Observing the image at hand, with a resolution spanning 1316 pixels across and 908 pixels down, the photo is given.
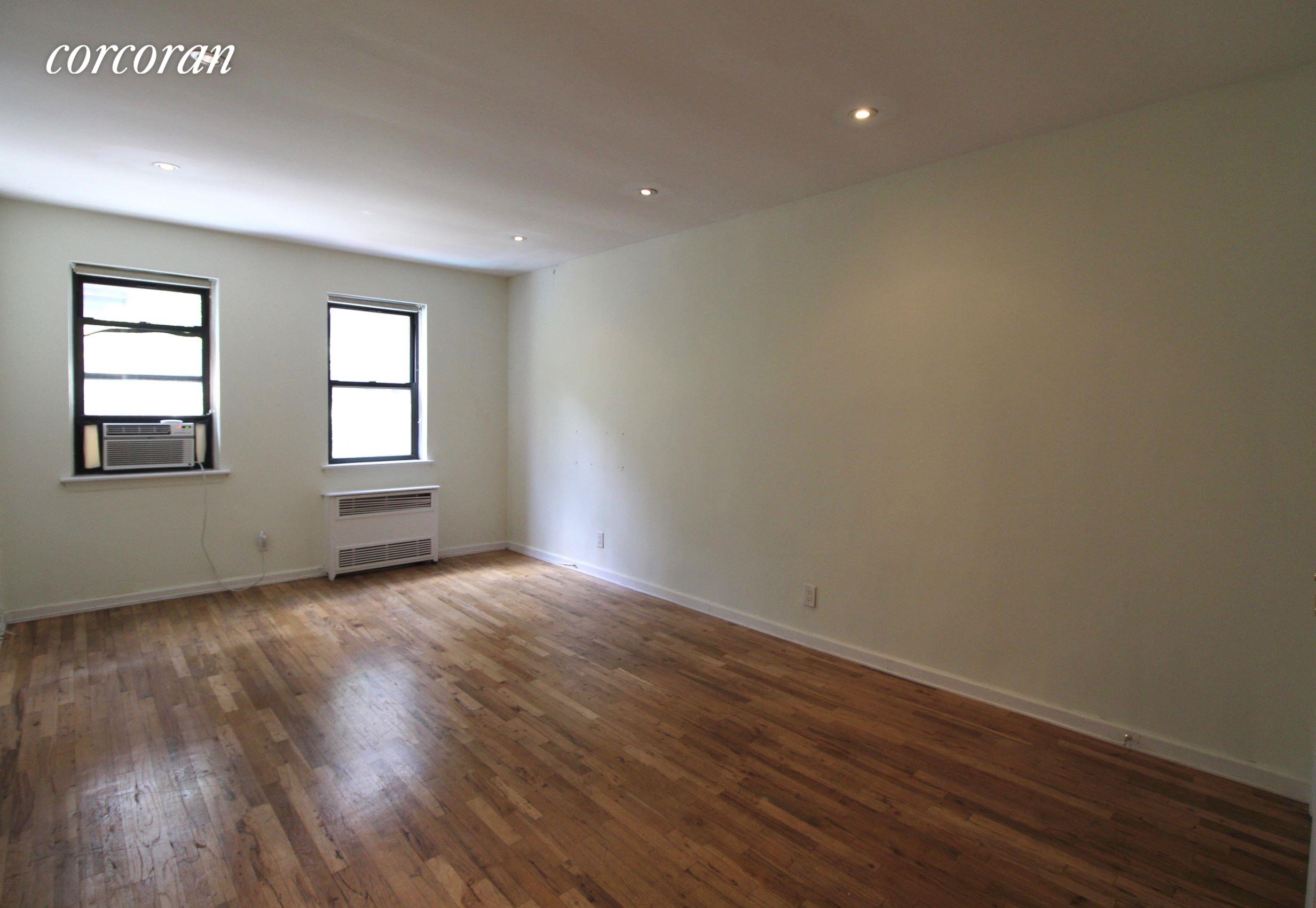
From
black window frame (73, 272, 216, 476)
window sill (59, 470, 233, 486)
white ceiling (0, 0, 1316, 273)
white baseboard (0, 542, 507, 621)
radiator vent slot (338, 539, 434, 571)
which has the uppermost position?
white ceiling (0, 0, 1316, 273)

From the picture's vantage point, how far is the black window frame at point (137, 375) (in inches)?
161

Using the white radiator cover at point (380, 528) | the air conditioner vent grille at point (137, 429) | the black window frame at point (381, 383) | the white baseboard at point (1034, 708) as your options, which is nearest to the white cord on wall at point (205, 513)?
the air conditioner vent grille at point (137, 429)

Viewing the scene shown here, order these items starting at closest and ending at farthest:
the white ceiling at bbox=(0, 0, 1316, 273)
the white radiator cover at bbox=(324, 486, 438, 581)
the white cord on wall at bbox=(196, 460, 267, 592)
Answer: the white ceiling at bbox=(0, 0, 1316, 273) → the white cord on wall at bbox=(196, 460, 267, 592) → the white radiator cover at bbox=(324, 486, 438, 581)

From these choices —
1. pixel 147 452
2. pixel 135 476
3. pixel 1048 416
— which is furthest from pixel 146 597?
pixel 1048 416

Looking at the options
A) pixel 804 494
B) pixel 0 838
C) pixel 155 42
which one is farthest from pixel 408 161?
pixel 0 838

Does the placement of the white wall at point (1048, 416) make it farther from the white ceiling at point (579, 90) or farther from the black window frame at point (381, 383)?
the black window frame at point (381, 383)

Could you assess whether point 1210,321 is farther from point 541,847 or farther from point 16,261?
point 16,261

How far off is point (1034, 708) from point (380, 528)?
4.79 meters

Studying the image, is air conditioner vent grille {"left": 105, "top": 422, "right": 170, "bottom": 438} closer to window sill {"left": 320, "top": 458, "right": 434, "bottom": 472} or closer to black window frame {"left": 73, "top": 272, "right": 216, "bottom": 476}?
black window frame {"left": 73, "top": 272, "right": 216, "bottom": 476}

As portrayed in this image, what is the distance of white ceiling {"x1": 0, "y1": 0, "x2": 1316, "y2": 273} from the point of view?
194 centimetres

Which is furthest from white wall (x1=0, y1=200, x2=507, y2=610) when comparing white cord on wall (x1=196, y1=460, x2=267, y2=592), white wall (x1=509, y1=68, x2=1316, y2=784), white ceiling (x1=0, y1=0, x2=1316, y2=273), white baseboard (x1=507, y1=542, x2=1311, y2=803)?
white baseboard (x1=507, y1=542, x2=1311, y2=803)

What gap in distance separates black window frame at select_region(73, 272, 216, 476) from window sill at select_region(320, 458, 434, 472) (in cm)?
80

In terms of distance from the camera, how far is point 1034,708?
2.82m

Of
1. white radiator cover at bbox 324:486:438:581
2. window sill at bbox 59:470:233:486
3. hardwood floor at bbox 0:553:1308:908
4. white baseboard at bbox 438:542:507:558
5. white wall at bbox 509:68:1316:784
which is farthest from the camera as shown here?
white baseboard at bbox 438:542:507:558
